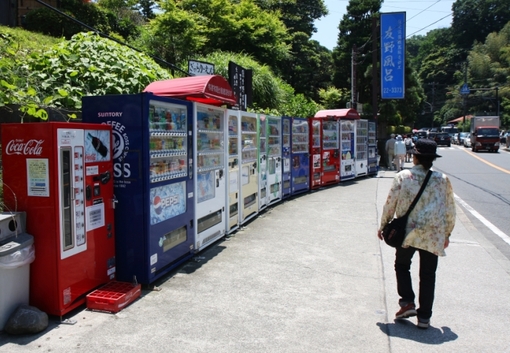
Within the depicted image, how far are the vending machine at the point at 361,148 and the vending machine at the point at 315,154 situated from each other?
311 cm

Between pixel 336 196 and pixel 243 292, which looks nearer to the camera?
pixel 243 292

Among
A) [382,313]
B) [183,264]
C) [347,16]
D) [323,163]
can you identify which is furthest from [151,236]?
[347,16]

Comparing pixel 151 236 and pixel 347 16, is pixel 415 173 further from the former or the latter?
pixel 347 16

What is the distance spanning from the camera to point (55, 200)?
425 centimetres

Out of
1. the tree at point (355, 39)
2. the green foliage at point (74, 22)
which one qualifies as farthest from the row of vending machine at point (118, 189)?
the tree at point (355, 39)

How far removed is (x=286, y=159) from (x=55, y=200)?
829 cm

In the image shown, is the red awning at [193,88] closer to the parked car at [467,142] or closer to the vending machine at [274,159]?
the vending machine at [274,159]

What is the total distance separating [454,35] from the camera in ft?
265

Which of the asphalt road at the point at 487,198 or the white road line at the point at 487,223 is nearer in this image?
the white road line at the point at 487,223

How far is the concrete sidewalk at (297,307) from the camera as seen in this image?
13.1ft

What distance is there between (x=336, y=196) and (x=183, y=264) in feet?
24.0

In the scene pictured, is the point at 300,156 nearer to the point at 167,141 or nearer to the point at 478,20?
the point at 167,141

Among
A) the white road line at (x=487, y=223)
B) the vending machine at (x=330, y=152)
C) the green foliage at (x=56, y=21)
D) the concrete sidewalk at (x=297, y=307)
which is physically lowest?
the concrete sidewalk at (x=297, y=307)

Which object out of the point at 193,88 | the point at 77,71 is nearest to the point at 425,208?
the point at 193,88
